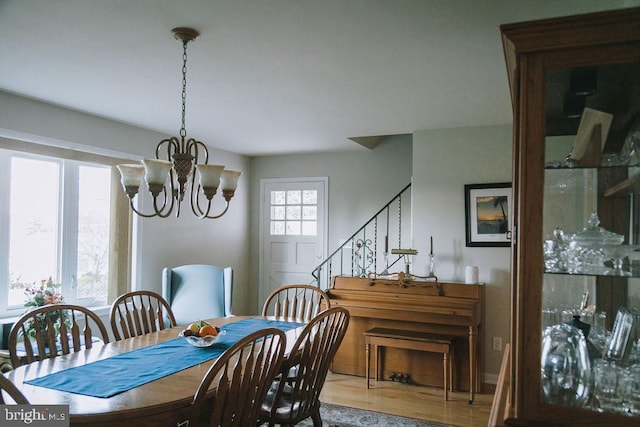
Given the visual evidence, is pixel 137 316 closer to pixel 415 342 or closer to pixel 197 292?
pixel 197 292

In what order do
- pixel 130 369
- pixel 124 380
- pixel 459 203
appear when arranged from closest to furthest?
pixel 124 380
pixel 130 369
pixel 459 203

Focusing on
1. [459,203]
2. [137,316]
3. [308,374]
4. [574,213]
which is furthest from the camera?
[459,203]

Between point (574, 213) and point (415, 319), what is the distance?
2937mm

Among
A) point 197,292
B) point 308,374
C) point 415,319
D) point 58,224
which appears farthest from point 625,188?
point 58,224

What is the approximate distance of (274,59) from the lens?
2.74 m

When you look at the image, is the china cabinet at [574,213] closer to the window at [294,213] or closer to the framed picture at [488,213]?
the framed picture at [488,213]

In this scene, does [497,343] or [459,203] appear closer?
[497,343]

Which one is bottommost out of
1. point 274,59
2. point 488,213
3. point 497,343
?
point 497,343

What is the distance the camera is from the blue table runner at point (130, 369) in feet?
6.23

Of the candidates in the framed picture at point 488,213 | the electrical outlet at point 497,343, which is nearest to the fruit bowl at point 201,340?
the framed picture at point 488,213

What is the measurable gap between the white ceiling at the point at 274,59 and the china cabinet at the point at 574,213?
0.52 m

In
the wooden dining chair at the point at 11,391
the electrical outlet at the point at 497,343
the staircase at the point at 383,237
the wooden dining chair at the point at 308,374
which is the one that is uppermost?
the staircase at the point at 383,237

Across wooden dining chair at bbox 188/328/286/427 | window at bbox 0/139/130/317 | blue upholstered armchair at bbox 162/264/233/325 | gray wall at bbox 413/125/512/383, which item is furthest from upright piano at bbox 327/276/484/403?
wooden dining chair at bbox 188/328/286/427

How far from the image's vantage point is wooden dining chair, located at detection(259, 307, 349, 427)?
2286mm
